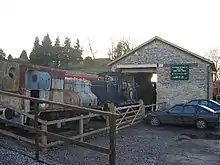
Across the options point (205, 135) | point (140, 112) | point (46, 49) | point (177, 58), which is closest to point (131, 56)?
point (177, 58)

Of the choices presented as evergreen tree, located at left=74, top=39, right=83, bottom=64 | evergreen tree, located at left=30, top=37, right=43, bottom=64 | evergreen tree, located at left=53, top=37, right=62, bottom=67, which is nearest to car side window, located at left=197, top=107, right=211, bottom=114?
evergreen tree, located at left=30, top=37, right=43, bottom=64

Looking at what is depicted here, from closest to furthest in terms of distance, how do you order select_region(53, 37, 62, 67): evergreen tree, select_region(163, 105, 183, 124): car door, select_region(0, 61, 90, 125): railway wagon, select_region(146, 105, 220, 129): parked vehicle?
select_region(0, 61, 90, 125): railway wagon → select_region(146, 105, 220, 129): parked vehicle → select_region(163, 105, 183, 124): car door → select_region(53, 37, 62, 67): evergreen tree

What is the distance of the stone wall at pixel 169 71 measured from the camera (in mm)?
23281

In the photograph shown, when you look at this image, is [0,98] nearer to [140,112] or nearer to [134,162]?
[134,162]

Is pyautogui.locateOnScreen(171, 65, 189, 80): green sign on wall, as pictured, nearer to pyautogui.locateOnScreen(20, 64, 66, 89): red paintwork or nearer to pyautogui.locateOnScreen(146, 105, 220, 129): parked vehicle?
pyautogui.locateOnScreen(146, 105, 220, 129): parked vehicle

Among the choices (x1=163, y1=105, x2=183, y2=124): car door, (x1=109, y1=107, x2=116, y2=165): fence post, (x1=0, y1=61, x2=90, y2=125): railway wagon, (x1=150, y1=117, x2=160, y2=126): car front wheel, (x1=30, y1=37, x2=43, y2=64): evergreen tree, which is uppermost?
(x1=30, y1=37, x2=43, y2=64): evergreen tree

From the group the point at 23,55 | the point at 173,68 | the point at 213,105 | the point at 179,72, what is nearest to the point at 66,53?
the point at 23,55

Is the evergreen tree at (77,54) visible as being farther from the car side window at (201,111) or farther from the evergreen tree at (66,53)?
the car side window at (201,111)

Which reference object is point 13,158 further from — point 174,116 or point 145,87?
point 145,87

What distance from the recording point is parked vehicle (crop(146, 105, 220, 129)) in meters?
16.0

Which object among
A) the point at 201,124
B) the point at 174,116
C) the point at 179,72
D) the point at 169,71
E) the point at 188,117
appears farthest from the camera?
the point at 169,71

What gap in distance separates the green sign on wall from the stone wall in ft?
0.85

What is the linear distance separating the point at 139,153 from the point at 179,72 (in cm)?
1588

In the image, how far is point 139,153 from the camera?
9.22m
